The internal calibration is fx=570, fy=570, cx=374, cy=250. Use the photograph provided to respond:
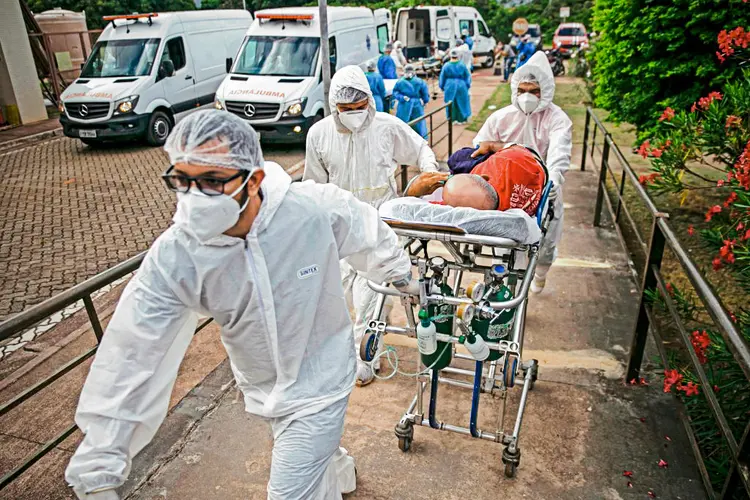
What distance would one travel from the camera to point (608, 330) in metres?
4.14

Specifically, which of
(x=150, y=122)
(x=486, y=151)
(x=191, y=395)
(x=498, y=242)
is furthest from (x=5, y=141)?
(x=498, y=242)

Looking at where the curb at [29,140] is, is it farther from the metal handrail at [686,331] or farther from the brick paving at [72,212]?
the metal handrail at [686,331]

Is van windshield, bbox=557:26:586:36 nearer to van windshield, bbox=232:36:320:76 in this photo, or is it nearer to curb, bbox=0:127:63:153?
van windshield, bbox=232:36:320:76

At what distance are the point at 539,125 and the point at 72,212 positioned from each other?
256 inches

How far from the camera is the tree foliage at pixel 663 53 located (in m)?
5.24

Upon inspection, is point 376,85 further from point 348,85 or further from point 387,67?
point 348,85

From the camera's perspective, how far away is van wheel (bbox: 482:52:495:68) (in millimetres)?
24906

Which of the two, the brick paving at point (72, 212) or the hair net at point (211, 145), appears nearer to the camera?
the hair net at point (211, 145)

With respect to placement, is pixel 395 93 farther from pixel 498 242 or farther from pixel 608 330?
pixel 498 242

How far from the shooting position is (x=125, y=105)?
1063 centimetres

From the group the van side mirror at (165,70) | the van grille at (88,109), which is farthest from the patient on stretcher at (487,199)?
the van side mirror at (165,70)

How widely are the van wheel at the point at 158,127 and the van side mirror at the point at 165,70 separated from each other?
2.30 ft

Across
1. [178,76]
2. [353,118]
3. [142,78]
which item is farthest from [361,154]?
[178,76]

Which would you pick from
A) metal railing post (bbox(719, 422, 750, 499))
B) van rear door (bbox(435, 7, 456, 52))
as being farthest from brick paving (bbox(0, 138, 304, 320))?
van rear door (bbox(435, 7, 456, 52))
